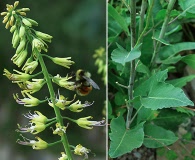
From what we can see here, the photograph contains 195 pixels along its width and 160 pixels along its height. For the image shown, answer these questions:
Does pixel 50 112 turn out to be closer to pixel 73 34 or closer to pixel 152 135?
pixel 73 34

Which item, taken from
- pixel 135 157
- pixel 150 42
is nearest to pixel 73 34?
pixel 150 42

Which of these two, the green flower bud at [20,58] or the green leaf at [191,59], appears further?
the green leaf at [191,59]

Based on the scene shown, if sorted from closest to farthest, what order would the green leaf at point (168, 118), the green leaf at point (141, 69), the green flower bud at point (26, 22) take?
the green flower bud at point (26, 22), the green leaf at point (141, 69), the green leaf at point (168, 118)

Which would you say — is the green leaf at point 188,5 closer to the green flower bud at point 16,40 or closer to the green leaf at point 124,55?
the green leaf at point 124,55

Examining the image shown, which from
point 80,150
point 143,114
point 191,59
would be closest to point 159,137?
point 143,114

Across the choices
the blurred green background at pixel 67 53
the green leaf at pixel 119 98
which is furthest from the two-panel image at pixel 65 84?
the green leaf at pixel 119 98
